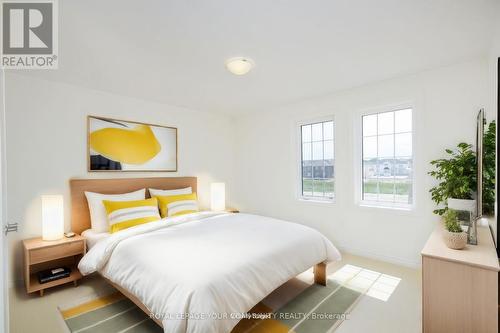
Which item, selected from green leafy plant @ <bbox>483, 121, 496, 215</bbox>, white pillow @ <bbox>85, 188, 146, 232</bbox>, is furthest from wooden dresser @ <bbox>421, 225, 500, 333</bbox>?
white pillow @ <bbox>85, 188, 146, 232</bbox>

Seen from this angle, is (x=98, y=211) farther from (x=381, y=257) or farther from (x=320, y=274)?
(x=381, y=257)

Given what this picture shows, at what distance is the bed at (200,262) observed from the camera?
1.47m

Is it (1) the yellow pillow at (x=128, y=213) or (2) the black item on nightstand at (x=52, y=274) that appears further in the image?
(1) the yellow pillow at (x=128, y=213)

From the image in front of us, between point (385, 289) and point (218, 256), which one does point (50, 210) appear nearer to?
point (218, 256)

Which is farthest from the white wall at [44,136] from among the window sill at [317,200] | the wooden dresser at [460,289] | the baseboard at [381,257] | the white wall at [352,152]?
the wooden dresser at [460,289]

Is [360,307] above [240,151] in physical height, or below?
below

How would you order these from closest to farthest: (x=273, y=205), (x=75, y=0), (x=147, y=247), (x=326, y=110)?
(x=75, y=0) < (x=147, y=247) < (x=326, y=110) < (x=273, y=205)

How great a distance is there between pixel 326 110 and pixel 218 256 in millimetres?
2733

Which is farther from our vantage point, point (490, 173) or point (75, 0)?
point (490, 173)

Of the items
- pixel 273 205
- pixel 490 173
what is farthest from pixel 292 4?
pixel 273 205

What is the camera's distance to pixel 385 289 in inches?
96.8

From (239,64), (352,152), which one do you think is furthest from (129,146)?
(352,152)

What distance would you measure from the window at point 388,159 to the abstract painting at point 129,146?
2.96 meters

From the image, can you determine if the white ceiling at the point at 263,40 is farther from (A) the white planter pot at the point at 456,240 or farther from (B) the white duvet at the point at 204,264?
(B) the white duvet at the point at 204,264
